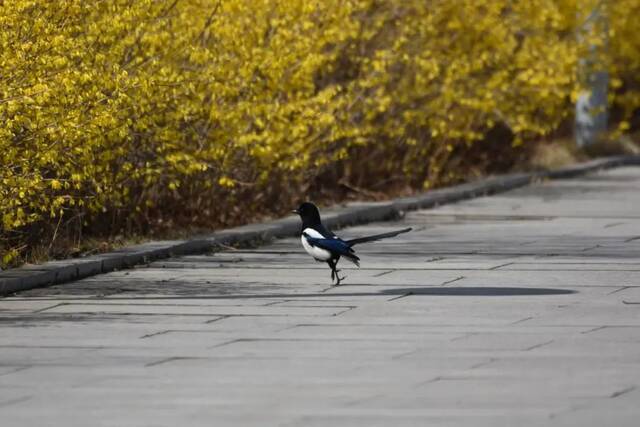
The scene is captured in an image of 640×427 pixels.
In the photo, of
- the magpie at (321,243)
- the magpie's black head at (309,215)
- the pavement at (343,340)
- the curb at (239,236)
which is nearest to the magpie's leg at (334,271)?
the magpie at (321,243)

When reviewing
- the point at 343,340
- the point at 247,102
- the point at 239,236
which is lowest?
the point at 343,340

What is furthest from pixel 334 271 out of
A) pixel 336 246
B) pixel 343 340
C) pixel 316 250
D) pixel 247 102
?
pixel 247 102

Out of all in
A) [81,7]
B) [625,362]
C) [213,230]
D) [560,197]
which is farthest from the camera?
[560,197]

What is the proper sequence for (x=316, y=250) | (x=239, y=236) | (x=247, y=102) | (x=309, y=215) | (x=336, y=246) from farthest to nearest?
(x=247, y=102)
(x=239, y=236)
(x=309, y=215)
(x=316, y=250)
(x=336, y=246)

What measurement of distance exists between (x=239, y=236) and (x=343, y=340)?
24.6 ft

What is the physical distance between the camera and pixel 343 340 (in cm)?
1238

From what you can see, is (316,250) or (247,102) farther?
(247,102)

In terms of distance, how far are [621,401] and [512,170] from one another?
71.4 feet

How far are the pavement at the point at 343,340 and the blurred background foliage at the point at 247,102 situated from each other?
124cm

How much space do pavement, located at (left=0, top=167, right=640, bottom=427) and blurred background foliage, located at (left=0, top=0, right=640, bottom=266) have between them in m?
1.24

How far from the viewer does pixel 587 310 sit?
13984mm

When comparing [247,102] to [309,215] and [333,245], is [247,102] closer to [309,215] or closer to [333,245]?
[309,215]

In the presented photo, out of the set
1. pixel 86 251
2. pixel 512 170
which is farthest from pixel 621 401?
pixel 512 170

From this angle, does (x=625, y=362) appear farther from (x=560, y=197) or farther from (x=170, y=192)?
(x=560, y=197)
